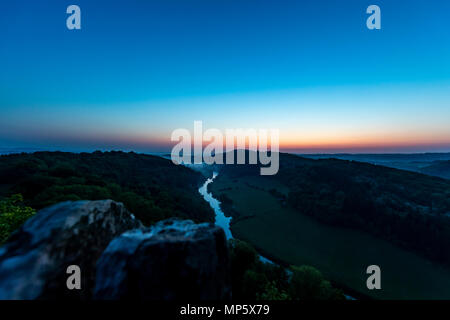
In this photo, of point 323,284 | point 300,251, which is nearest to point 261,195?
point 300,251

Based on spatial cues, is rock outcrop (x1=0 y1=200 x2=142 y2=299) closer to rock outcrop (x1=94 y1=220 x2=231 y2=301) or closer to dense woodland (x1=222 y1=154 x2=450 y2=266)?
rock outcrop (x1=94 y1=220 x2=231 y2=301)

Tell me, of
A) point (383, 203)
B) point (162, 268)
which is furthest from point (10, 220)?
point (383, 203)

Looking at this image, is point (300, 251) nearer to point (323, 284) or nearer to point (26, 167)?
point (323, 284)

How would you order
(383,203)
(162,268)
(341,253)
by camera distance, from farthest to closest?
(383,203), (341,253), (162,268)

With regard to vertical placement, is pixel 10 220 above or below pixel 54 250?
below

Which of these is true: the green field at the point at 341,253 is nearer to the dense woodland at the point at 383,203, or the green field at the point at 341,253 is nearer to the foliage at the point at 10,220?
the dense woodland at the point at 383,203

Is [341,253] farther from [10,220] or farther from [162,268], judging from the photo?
[10,220]

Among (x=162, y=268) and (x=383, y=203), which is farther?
(x=383, y=203)
